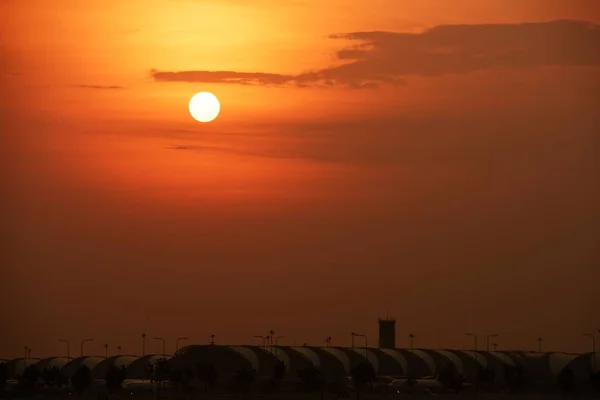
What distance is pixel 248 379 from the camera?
649 ft

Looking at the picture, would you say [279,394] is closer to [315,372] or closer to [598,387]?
[315,372]

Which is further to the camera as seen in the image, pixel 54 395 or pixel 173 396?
pixel 54 395

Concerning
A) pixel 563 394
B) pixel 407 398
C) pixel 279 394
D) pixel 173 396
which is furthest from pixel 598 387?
pixel 173 396

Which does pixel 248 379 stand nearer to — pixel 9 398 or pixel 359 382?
pixel 359 382

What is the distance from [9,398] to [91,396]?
13.0 m

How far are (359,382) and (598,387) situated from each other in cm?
3539

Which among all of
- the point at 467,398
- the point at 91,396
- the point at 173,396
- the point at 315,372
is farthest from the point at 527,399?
the point at 91,396

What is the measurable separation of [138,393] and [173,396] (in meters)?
14.9

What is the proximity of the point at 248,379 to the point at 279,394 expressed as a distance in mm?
10719

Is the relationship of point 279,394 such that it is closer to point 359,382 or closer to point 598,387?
point 359,382

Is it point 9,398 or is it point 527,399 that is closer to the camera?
point 527,399

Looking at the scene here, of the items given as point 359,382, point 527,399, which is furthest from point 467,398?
point 359,382

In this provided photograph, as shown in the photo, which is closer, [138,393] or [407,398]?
[407,398]

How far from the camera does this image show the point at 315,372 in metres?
198
